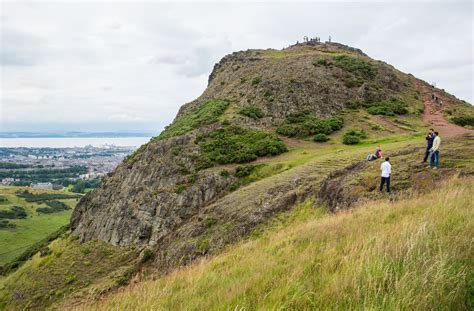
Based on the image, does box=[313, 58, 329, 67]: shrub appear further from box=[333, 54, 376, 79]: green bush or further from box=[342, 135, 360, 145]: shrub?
box=[342, 135, 360, 145]: shrub

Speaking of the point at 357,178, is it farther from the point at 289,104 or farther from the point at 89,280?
the point at 289,104

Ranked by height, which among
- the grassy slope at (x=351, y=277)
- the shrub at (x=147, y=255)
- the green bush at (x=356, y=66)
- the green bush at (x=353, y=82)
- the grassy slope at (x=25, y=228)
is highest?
the green bush at (x=356, y=66)

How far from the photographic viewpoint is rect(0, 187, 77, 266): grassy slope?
100131 mm

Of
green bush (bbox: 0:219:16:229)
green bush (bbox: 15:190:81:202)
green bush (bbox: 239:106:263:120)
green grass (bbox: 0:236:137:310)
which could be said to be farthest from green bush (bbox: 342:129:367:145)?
green bush (bbox: 15:190:81:202)

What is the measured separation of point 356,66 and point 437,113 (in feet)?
41.9

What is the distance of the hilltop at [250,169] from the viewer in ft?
70.3

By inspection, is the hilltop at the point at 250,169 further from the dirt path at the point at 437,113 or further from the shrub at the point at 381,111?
the dirt path at the point at 437,113

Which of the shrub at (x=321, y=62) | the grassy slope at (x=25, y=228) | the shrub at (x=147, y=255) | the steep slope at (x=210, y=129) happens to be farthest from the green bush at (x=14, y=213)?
the shrub at (x=147, y=255)

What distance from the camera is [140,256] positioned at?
27781mm

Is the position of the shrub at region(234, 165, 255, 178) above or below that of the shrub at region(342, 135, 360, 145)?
below


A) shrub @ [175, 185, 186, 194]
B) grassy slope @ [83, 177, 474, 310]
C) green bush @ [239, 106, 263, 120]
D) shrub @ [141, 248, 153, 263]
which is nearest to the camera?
grassy slope @ [83, 177, 474, 310]

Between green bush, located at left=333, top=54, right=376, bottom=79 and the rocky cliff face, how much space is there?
142 millimetres

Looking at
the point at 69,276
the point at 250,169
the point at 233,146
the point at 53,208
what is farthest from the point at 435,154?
the point at 53,208

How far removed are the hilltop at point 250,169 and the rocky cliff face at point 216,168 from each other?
0.14m
